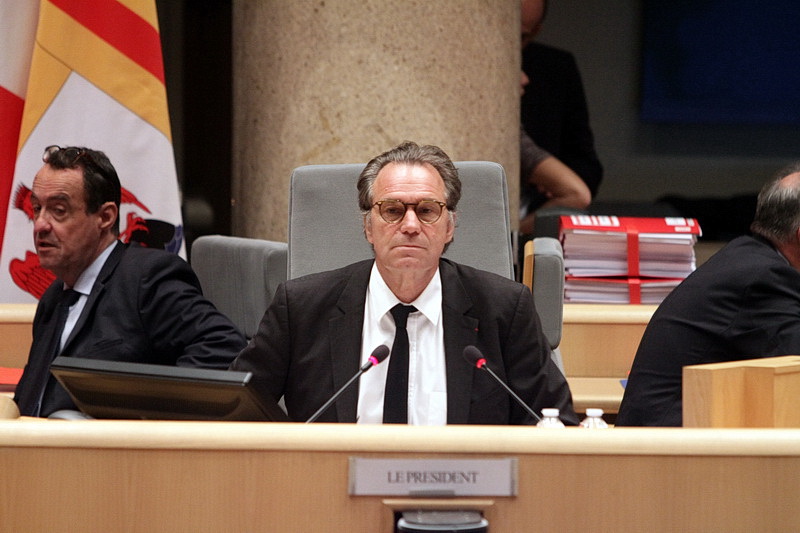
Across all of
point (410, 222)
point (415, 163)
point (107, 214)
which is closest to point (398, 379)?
point (410, 222)

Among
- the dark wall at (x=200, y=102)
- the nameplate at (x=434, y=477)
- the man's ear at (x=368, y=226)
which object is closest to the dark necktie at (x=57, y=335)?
the man's ear at (x=368, y=226)

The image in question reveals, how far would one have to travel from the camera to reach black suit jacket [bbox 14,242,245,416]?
2.33 meters

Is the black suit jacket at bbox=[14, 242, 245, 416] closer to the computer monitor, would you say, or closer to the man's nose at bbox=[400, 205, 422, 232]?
the man's nose at bbox=[400, 205, 422, 232]

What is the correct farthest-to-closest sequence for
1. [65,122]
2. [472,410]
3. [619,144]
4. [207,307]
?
[619,144], [65,122], [207,307], [472,410]

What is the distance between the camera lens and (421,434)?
1.22 meters

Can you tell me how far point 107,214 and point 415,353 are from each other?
94 cm

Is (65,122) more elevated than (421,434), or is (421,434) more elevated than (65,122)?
(65,122)

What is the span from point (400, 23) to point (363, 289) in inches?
55.2

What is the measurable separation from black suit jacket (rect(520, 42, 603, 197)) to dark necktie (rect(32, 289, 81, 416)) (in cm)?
228

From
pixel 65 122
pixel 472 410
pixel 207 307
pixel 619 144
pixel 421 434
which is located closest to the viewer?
pixel 421 434

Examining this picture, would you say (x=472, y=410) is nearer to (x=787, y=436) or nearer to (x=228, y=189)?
(x=787, y=436)

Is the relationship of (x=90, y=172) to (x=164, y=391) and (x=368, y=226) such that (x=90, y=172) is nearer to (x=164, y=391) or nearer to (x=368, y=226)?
(x=368, y=226)

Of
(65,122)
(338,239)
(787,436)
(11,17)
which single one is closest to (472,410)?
(338,239)

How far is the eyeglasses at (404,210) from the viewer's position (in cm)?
203
